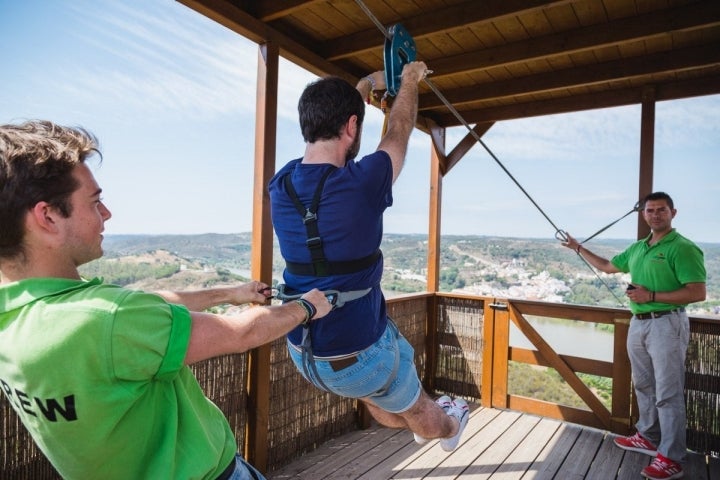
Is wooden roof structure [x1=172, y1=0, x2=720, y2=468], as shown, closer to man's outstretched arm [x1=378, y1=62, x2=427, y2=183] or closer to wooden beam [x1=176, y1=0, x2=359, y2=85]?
wooden beam [x1=176, y1=0, x2=359, y2=85]

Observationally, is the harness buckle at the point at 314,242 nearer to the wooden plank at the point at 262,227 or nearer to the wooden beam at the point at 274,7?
the wooden plank at the point at 262,227

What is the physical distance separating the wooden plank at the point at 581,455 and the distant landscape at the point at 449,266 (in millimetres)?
1069

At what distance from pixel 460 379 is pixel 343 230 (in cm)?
362

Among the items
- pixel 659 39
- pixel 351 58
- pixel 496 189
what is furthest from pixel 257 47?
pixel 496 189

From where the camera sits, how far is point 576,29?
2953mm

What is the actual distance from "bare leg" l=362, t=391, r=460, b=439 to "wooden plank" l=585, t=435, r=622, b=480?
1.62 metres

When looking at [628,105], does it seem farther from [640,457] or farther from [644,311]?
[640,457]

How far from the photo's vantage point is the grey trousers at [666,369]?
9.52ft

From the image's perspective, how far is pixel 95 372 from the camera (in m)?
0.68

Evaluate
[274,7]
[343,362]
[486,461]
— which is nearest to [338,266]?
[343,362]

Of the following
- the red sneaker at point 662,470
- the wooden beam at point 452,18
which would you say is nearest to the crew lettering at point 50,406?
the wooden beam at point 452,18

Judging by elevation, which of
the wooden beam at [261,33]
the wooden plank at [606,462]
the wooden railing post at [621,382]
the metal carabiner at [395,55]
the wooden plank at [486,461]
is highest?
the wooden beam at [261,33]

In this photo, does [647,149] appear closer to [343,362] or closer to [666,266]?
[666,266]

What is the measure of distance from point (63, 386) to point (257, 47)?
2512 millimetres
